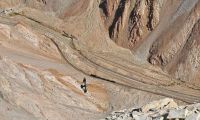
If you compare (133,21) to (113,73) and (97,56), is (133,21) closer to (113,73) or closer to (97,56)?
(97,56)

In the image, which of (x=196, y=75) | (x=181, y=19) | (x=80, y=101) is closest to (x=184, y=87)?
(x=196, y=75)

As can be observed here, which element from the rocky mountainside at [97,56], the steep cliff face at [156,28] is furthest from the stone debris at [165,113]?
the steep cliff face at [156,28]

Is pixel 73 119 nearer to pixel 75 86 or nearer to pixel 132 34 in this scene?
pixel 75 86

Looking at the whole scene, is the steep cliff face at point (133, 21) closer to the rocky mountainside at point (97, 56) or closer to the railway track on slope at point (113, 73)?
the rocky mountainside at point (97, 56)

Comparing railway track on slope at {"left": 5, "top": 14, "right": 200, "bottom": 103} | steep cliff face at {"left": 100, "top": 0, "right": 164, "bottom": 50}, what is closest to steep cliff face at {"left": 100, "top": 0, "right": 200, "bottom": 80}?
steep cliff face at {"left": 100, "top": 0, "right": 164, "bottom": 50}

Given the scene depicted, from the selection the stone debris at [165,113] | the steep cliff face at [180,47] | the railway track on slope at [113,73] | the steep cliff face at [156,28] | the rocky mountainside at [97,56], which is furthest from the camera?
the steep cliff face at [156,28]

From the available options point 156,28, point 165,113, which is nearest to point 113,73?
point 156,28

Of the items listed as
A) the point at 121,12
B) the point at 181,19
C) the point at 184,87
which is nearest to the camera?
the point at 184,87
